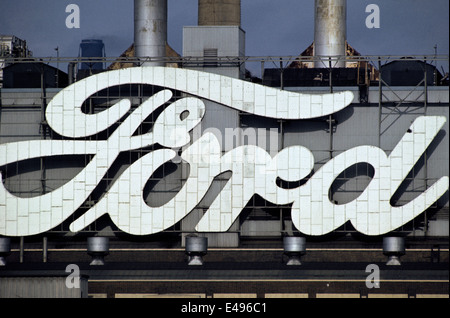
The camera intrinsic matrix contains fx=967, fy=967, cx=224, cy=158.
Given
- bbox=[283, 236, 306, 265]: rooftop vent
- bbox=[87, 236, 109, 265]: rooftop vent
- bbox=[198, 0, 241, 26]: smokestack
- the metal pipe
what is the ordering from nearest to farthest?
1. bbox=[283, 236, 306, 265]: rooftop vent
2. bbox=[87, 236, 109, 265]: rooftop vent
3. the metal pipe
4. bbox=[198, 0, 241, 26]: smokestack

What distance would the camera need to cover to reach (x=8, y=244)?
64.4 m

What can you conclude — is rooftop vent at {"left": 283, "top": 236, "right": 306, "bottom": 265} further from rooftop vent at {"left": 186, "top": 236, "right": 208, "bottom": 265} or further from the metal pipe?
the metal pipe

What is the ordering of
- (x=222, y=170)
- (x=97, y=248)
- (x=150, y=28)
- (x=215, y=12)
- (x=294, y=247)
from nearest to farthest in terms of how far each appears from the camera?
(x=294, y=247) < (x=97, y=248) < (x=222, y=170) < (x=150, y=28) < (x=215, y=12)

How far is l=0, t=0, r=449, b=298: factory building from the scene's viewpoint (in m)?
64.5

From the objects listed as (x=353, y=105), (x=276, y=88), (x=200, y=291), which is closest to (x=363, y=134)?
(x=353, y=105)

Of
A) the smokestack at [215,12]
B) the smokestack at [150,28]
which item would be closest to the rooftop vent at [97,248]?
the smokestack at [150,28]

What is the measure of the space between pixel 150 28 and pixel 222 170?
16152mm

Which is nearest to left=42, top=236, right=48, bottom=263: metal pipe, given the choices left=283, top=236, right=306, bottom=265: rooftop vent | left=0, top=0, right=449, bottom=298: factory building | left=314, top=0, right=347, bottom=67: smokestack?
left=0, top=0, right=449, bottom=298: factory building

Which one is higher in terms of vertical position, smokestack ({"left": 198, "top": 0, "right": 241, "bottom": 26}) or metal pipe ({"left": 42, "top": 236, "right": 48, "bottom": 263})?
smokestack ({"left": 198, "top": 0, "right": 241, "bottom": 26})

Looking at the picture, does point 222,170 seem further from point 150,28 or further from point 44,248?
point 150,28

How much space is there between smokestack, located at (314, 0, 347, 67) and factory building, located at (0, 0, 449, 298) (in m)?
12.0

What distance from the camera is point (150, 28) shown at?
247ft

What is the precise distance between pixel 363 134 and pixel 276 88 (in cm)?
675

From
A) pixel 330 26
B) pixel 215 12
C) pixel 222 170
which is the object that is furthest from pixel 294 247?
pixel 215 12
